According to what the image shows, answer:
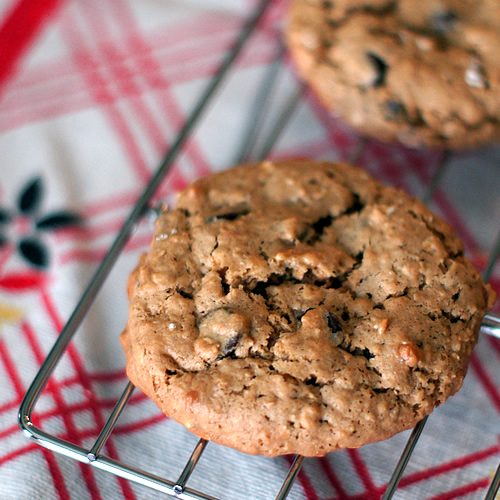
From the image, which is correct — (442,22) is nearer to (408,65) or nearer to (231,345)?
(408,65)

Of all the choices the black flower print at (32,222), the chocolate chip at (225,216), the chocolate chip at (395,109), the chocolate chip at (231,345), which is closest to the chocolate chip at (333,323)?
the chocolate chip at (231,345)

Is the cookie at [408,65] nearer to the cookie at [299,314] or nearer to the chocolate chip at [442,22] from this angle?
the chocolate chip at [442,22]

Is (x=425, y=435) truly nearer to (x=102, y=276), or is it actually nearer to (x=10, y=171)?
(x=102, y=276)

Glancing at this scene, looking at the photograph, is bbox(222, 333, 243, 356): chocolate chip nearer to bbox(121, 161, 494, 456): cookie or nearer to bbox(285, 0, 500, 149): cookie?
bbox(121, 161, 494, 456): cookie

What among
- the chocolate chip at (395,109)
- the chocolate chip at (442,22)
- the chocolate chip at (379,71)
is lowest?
the chocolate chip at (395,109)

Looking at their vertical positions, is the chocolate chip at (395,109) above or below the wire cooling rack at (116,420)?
above

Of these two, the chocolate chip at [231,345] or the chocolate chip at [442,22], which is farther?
the chocolate chip at [442,22]

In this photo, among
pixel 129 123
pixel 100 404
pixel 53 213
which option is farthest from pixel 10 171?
pixel 100 404

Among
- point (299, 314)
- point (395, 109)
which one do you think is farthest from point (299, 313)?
point (395, 109)
